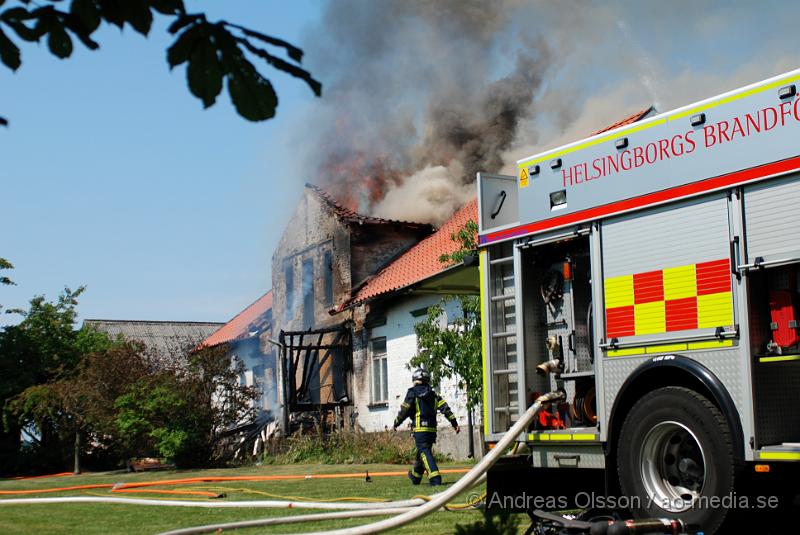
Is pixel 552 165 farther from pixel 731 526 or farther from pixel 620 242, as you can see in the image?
pixel 731 526

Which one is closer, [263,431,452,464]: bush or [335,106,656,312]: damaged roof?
[263,431,452,464]: bush

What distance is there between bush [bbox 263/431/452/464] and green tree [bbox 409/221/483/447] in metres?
2.00

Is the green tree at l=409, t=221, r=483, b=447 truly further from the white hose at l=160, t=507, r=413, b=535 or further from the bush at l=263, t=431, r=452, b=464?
the white hose at l=160, t=507, r=413, b=535

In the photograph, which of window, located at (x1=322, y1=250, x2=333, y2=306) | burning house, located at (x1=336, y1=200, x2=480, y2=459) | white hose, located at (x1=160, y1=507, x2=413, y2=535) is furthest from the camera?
window, located at (x1=322, y1=250, x2=333, y2=306)

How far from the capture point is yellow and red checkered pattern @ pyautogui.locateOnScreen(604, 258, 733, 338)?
705 cm

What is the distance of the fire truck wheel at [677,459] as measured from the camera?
680 centimetres

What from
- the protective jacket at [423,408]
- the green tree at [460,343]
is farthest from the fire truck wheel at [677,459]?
the green tree at [460,343]

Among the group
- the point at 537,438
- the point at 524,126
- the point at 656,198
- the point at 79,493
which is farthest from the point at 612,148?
the point at 524,126

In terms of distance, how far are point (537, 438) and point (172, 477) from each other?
41.5ft

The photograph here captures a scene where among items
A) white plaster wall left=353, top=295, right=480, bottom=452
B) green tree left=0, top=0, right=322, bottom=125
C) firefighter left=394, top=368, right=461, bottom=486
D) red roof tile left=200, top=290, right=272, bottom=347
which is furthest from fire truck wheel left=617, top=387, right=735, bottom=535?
red roof tile left=200, top=290, right=272, bottom=347

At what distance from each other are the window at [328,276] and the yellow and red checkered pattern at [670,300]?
21.0m

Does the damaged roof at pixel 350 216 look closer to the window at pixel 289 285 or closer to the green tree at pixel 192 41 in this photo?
the window at pixel 289 285

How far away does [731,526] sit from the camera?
22.1 feet

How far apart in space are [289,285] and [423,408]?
60.4 feet
